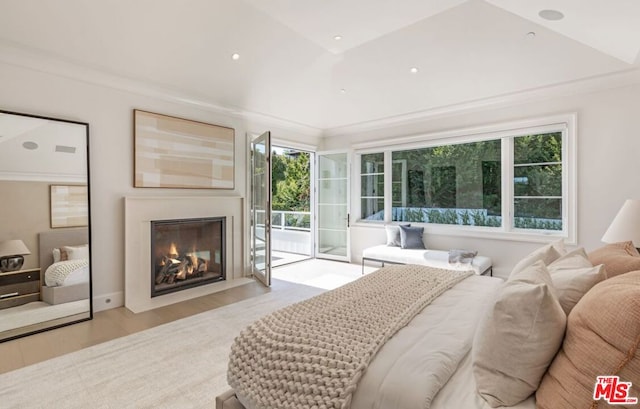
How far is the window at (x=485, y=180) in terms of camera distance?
414cm

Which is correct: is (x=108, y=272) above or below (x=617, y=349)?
below

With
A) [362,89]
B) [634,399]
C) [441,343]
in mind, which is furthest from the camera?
[362,89]

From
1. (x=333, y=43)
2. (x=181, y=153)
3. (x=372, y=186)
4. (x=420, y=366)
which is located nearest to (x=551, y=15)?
(x=333, y=43)

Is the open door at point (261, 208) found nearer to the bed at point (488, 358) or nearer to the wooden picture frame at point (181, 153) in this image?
the wooden picture frame at point (181, 153)

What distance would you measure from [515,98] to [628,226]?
90.1 inches

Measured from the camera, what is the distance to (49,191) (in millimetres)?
3129

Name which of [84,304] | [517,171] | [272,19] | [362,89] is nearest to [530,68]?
[517,171]

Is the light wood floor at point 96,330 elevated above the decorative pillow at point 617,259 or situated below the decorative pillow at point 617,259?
below

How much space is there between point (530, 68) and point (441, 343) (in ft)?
12.3

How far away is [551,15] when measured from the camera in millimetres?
2834

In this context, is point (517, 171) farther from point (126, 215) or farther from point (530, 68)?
point (126, 215)

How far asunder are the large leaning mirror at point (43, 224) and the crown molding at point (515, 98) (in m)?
4.22

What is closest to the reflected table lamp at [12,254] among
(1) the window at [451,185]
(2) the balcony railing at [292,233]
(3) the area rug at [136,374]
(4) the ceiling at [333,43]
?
(3) the area rug at [136,374]

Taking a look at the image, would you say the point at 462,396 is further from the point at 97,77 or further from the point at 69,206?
the point at 97,77
